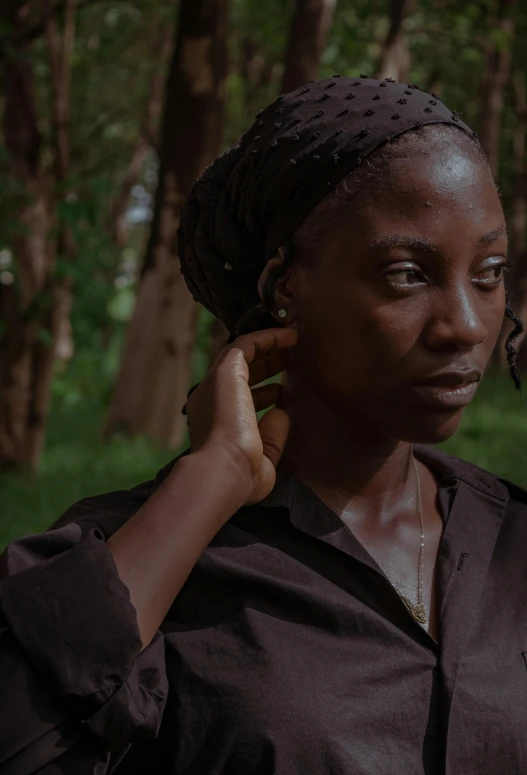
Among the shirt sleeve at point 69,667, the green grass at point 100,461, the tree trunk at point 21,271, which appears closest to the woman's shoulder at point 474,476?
the shirt sleeve at point 69,667

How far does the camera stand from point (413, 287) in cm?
216

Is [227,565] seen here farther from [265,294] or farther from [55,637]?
Answer: [265,294]

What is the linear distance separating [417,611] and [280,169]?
914 millimetres

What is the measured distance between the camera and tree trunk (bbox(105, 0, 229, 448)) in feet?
26.9

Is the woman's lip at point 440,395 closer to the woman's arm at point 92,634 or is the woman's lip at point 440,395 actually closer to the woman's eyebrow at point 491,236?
the woman's eyebrow at point 491,236

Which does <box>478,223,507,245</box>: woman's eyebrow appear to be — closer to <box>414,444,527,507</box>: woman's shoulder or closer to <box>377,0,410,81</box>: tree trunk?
<box>414,444,527,507</box>: woman's shoulder

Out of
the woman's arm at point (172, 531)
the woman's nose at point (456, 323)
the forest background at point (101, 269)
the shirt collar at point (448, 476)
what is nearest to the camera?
the woman's arm at point (172, 531)

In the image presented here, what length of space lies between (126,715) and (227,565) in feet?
1.30

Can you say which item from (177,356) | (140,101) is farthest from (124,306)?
(177,356)

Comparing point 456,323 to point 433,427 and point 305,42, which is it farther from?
point 305,42

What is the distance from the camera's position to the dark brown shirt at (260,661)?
187cm

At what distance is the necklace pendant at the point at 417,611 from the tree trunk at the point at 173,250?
6.04 m

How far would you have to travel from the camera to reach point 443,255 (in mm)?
2156

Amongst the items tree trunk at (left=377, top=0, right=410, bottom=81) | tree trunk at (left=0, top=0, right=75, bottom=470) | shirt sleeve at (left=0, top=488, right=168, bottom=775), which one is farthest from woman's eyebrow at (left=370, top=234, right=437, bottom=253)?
tree trunk at (left=377, top=0, right=410, bottom=81)
